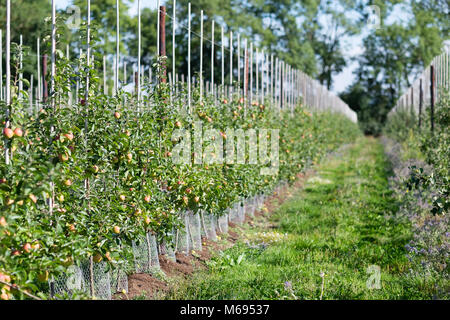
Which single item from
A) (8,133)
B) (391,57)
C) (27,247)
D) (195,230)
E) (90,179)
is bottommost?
(195,230)

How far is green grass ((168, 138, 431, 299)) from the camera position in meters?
3.77

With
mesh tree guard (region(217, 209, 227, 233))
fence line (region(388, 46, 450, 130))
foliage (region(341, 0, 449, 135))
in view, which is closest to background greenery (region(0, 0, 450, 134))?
foliage (region(341, 0, 449, 135))

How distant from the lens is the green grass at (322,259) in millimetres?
3773

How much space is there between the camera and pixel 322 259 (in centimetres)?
483

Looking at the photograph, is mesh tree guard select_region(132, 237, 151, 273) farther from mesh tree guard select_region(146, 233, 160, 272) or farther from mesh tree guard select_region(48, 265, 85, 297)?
mesh tree guard select_region(48, 265, 85, 297)

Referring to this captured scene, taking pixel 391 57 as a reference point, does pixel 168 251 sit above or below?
below

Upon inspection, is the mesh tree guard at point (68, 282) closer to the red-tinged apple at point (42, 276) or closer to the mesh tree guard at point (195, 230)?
the red-tinged apple at point (42, 276)

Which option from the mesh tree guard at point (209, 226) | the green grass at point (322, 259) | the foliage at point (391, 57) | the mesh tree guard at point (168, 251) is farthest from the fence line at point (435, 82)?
the foliage at point (391, 57)

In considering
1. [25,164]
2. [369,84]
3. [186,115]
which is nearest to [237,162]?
[186,115]

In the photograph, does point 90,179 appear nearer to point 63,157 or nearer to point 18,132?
point 63,157

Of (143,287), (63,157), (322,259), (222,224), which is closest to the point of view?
(63,157)

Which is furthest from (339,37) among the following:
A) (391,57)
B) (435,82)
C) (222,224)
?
(222,224)

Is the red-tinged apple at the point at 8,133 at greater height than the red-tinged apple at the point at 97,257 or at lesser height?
greater
